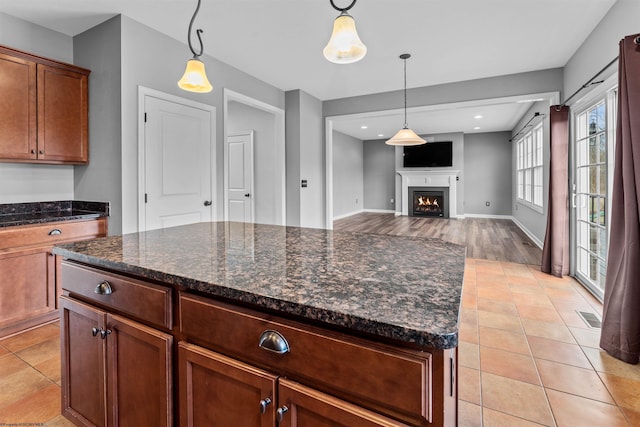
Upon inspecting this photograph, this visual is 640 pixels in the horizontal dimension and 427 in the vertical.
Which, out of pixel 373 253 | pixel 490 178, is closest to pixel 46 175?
pixel 373 253

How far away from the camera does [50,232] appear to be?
255 cm

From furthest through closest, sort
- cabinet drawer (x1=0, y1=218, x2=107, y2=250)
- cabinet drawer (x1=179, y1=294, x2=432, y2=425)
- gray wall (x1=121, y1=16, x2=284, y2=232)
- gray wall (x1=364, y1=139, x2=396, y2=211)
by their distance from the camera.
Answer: gray wall (x1=364, y1=139, x2=396, y2=211) < gray wall (x1=121, y1=16, x2=284, y2=232) < cabinet drawer (x1=0, y1=218, x2=107, y2=250) < cabinet drawer (x1=179, y1=294, x2=432, y2=425)

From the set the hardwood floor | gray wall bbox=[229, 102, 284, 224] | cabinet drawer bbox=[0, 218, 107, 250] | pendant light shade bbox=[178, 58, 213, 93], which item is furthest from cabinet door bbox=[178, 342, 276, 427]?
gray wall bbox=[229, 102, 284, 224]

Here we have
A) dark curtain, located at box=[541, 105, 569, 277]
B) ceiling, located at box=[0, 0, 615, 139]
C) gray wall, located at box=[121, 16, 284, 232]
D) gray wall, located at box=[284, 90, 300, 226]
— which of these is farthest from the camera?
gray wall, located at box=[284, 90, 300, 226]

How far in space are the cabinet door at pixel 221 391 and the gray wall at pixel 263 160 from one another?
4.06 meters

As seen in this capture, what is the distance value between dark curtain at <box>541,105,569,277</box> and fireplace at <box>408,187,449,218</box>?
592 centimetres

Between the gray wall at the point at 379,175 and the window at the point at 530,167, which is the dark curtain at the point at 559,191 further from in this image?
the gray wall at the point at 379,175

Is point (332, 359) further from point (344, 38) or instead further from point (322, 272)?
point (344, 38)

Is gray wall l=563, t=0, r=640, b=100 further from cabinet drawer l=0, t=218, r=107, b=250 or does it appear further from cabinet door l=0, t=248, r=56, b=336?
cabinet door l=0, t=248, r=56, b=336

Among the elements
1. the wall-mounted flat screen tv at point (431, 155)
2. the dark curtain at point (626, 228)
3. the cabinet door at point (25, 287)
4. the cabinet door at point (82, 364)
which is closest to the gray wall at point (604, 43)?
the dark curtain at point (626, 228)

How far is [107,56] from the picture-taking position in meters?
2.84

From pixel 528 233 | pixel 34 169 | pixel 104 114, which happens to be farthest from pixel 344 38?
pixel 528 233

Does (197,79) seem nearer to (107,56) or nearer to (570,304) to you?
(107,56)

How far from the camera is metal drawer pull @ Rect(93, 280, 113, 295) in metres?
1.14
